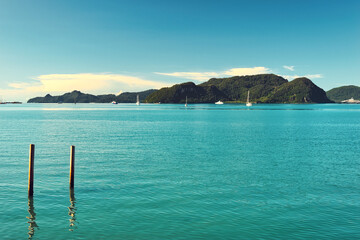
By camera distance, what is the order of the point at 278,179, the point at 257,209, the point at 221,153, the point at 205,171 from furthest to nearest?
the point at 221,153 → the point at 205,171 → the point at 278,179 → the point at 257,209

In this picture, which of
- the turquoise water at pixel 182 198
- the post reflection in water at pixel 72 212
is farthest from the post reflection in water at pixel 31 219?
the post reflection in water at pixel 72 212

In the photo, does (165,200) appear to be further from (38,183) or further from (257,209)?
(38,183)

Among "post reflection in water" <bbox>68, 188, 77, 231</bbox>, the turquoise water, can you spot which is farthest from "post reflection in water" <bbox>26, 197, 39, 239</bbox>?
"post reflection in water" <bbox>68, 188, 77, 231</bbox>

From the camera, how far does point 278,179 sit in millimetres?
31062

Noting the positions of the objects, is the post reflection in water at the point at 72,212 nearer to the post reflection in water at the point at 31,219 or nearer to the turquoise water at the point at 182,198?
the turquoise water at the point at 182,198

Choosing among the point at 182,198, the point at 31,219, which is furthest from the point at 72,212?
the point at 182,198

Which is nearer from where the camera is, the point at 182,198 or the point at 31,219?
the point at 31,219

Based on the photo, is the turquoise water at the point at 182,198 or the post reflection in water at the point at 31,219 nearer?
the post reflection in water at the point at 31,219

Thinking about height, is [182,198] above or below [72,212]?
above

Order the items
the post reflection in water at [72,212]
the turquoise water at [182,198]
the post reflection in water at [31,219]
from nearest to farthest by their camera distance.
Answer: the post reflection in water at [31,219]
the turquoise water at [182,198]
the post reflection in water at [72,212]

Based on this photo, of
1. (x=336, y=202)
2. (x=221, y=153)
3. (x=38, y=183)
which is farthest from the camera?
(x=221, y=153)

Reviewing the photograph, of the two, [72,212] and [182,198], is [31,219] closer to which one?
[72,212]

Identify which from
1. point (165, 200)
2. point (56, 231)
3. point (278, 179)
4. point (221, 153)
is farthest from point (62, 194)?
point (221, 153)

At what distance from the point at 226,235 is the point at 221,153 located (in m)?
30.1
